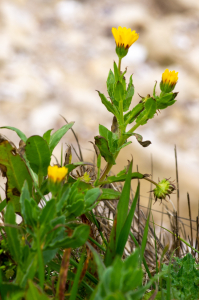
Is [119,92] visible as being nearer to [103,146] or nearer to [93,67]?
[103,146]

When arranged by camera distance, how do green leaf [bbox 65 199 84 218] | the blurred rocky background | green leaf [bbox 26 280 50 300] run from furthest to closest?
the blurred rocky background → green leaf [bbox 65 199 84 218] → green leaf [bbox 26 280 50 300]

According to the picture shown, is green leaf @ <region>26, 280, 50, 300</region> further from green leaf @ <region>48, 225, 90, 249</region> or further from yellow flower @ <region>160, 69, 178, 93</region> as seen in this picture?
yellow flower @ <region>160, 69, 178, 93</region>

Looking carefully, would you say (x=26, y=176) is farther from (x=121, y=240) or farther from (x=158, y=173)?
(x=158, y=173)

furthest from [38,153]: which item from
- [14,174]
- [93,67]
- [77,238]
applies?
[93,67]

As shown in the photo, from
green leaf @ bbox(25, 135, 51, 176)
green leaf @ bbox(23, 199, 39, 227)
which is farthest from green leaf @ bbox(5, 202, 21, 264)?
green leaf @ bbox(25, 135, 51, 176)

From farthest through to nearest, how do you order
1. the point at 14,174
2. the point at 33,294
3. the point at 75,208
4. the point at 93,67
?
the point at 93,67, the point at 14,174, the point at 75,208, the point at 33,294

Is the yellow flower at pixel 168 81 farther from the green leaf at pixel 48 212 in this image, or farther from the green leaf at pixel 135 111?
the green leaf at pixel 48 212

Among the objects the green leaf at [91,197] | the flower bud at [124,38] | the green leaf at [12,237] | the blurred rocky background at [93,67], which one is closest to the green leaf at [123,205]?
the green leaf at [91,197]
